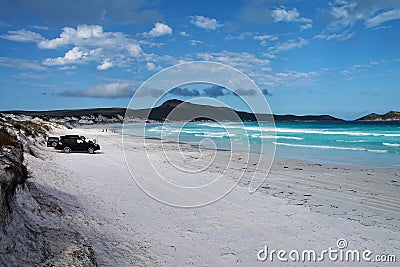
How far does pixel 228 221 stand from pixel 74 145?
59.8 feet

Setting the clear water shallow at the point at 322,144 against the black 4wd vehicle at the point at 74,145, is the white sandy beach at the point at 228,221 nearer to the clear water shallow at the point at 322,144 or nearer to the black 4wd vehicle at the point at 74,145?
the black 4wd vehicle at the point at 74,145

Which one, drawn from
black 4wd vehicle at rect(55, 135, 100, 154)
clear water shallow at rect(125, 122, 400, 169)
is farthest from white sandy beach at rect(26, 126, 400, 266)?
clear water shallow at rect(125, 122, 400, 169)

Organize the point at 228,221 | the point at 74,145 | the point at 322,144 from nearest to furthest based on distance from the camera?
the point at 228,221
the point at 74,145
the point at 322,144

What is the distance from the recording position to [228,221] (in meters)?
8.48

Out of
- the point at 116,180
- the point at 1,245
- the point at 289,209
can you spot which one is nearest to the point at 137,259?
the point at 1,245

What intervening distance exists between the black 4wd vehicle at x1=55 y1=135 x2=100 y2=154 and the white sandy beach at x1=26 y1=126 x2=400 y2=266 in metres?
10.5

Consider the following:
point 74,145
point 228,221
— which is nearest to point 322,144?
point 74,145

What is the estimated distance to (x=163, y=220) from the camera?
8.36m

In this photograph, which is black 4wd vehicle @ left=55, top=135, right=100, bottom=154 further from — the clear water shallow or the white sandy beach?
the clear water shallow

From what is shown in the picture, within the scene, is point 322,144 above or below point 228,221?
above

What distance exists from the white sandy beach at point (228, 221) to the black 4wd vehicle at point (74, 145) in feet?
34.3

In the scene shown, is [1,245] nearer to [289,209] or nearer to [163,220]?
[163,220]

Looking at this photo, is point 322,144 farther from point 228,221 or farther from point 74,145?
point 228,221

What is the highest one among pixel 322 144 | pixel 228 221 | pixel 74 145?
pixel 74 145
